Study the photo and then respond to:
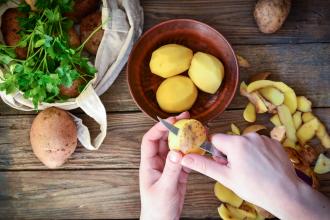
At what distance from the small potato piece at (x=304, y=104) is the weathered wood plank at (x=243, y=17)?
0.50ft

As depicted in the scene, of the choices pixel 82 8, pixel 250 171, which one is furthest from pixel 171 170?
pixel 82 8

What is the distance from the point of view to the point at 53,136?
1.11 meters

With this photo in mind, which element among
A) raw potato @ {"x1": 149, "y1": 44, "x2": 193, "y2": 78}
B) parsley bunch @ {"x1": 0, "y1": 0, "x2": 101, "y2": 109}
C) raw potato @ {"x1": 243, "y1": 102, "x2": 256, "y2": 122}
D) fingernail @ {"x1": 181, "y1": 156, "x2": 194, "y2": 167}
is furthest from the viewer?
raw potato @ {"x1": 243, "y1": 102, "x2": 256, "y2": 122}

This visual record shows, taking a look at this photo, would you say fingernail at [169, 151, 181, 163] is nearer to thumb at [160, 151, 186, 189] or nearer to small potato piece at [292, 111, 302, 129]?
thumb at [160, 151, 186, 189]

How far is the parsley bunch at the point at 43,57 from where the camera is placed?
3.27 feet

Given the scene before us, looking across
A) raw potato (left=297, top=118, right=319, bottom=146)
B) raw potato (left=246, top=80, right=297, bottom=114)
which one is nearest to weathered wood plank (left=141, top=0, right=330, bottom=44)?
raw potato (left=246, top=80, right=297, bottom=114)

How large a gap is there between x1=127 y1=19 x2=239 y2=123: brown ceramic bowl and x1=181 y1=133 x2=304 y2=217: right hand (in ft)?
0.78

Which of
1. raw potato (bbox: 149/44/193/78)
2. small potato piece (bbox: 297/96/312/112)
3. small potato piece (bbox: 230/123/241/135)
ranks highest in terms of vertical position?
raw potato (bbox: 149/44/193/78)

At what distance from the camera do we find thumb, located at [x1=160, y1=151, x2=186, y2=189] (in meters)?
0.90

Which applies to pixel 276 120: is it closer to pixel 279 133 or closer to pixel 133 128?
pixel 279 133

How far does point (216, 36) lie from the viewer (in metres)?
1.13

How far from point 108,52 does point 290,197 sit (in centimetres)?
55

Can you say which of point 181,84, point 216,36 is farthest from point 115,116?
point 216,36

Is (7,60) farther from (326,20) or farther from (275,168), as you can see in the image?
(326,20)
